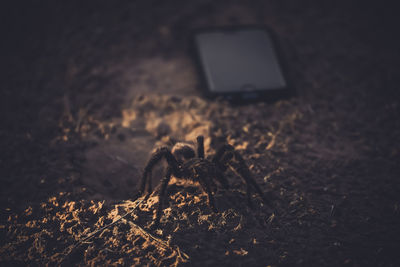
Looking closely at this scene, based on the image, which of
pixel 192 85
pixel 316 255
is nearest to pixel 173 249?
pixel 316 255

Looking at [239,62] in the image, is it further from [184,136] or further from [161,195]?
[161,195]

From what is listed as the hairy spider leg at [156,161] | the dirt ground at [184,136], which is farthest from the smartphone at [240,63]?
the hairy spider leg at [156,161]

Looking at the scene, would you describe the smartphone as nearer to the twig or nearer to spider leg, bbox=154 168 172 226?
spider leg, bbox=154 168 172 226

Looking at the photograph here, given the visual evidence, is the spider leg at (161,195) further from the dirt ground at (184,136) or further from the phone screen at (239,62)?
the phone screen at (239,62)

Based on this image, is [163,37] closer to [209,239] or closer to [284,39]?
[284,39]

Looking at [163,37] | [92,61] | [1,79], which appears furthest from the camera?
[163,37]

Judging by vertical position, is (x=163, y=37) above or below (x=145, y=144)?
above
